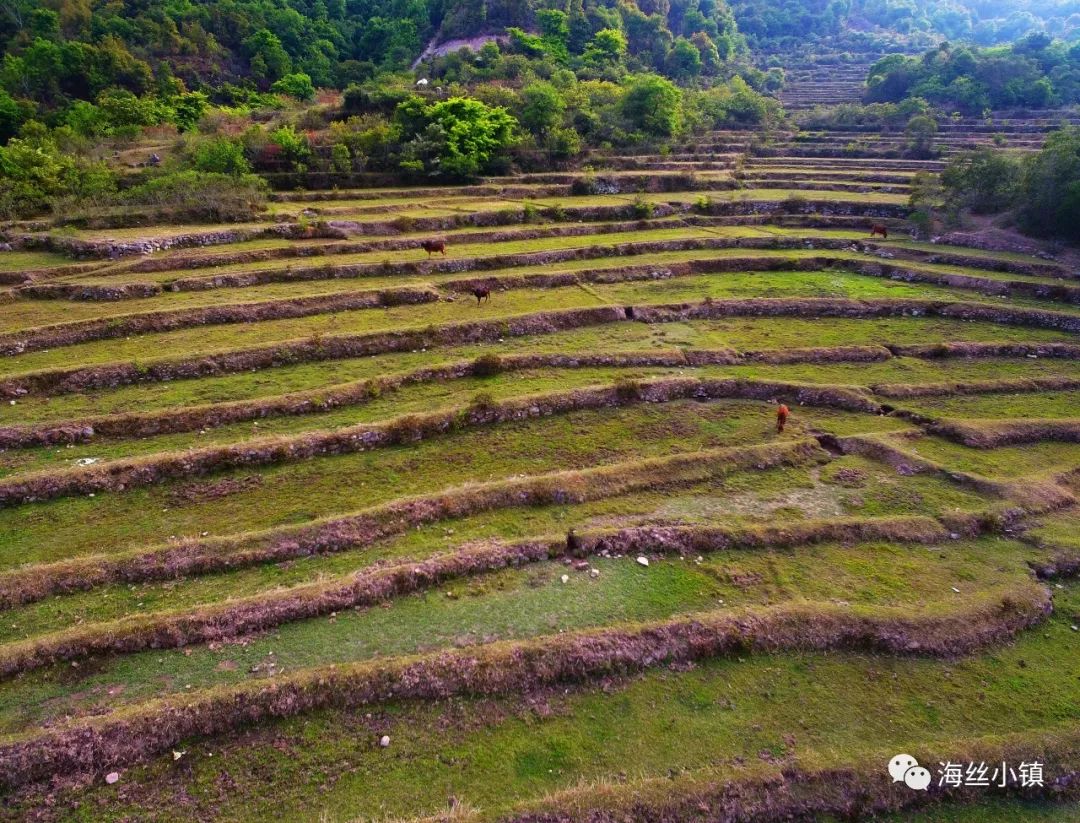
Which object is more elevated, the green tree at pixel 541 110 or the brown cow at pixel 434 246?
the green tree at pixel 541 110

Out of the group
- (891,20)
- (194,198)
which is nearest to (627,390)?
(194,198)

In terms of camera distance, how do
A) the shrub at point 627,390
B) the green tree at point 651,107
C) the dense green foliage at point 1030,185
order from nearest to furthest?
1. the shrub at point 627,390
2. the dense green foliage at point 1030,185
3. the green tree at point 651,107

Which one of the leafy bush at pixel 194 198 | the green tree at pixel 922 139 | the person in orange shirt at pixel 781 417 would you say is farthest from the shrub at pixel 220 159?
the green tree at pixel 922 139

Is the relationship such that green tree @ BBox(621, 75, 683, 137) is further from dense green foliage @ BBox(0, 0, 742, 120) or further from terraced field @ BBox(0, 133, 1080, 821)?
terraced field @ BBox(0, 133, 1080, 821)

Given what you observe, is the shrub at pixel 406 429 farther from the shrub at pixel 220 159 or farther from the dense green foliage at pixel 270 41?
the dense green foliage at pixel 270 41

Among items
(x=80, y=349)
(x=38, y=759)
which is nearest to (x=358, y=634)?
(x=38, y=759)

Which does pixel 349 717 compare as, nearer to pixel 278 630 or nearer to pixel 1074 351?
pixel 278 630

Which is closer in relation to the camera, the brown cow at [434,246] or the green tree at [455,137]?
the brown cow at [434,246]
